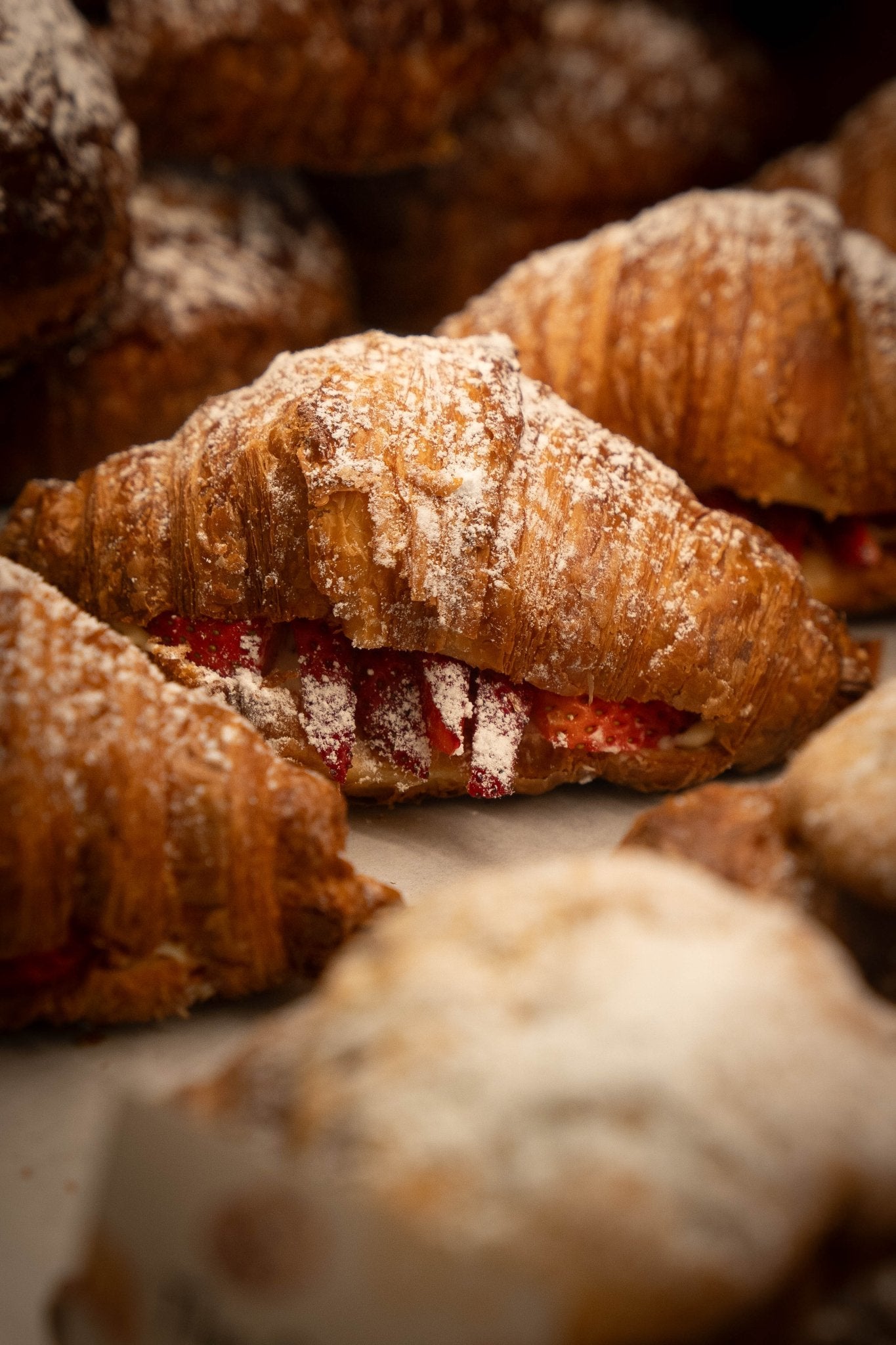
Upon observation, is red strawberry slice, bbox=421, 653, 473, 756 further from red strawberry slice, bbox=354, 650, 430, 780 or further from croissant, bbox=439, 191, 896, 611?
croissant, bbox=439, 191, 896, 611

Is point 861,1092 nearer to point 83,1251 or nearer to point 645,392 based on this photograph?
point 83,1251

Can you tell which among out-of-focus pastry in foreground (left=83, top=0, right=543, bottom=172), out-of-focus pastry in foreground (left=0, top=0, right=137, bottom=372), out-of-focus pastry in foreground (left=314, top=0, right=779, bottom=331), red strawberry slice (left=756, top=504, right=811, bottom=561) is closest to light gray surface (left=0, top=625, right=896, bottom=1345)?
red strawberry slice (left=756, top=504, right=811, bottom=561)

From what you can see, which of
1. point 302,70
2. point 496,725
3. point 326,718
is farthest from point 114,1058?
point 302,70

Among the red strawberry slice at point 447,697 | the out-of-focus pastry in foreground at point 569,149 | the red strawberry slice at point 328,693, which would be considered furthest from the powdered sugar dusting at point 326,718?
the out-of-focus pastry in foreground at point 569,149

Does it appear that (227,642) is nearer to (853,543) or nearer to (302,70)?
(853,543)

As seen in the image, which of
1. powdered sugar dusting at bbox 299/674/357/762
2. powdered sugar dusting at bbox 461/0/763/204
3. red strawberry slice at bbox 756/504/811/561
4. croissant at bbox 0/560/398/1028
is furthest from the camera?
powdered sugar dusting at bbox 461/0/763/204

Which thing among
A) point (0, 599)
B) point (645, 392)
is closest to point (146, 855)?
point (0, 599)
